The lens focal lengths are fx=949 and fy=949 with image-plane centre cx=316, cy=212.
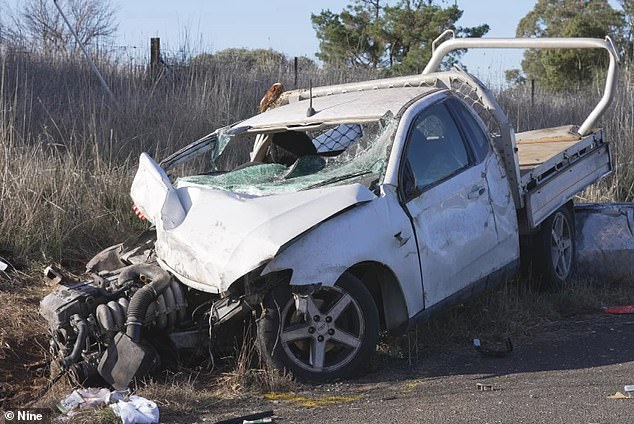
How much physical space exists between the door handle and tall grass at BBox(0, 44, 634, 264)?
421 centimetres

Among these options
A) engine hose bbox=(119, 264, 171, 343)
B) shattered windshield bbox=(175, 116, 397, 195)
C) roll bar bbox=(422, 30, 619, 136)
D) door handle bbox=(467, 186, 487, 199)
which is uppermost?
roll bar bbox=(422, 30, 619, 136)

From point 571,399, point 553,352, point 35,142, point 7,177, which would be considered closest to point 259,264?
point 571,399

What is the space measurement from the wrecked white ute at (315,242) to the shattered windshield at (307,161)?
0.7 inches

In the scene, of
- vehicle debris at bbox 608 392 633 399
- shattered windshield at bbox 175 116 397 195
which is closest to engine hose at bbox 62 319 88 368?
shattered windshield at bbox 175 116 397 195

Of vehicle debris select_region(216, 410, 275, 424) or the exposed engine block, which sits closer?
vehicle debris select_region(216, 410, 275, 424)

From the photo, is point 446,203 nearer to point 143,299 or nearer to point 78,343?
point 143,299

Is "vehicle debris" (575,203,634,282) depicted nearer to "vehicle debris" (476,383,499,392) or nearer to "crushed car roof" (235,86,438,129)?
"crushed car roof" (235,86,438,129)

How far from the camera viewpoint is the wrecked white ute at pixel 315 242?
561 cm

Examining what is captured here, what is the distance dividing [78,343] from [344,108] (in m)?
2.65

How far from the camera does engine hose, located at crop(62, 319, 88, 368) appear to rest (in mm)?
5719

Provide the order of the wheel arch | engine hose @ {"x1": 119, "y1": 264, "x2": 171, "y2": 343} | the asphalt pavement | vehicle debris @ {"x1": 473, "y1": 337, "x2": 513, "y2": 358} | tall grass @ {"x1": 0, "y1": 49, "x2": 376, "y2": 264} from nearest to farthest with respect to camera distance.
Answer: the asphalt pavement
engine hose @ {"x1": 119, "y1": 264, "x2": 171, "y2": 343}
the wheel arch
vehicle debris @ {"x1": 473, "y1": 337, "x2": 513, "y2": 358}
tall grass @ {"x1": 0, "y1": 49, "x2": 376, "y2": 264}

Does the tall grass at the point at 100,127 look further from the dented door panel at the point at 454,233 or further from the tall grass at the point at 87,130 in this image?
the dented door panel at the point at 454,233

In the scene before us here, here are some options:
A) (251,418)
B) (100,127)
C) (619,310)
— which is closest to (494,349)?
→ (619,310)

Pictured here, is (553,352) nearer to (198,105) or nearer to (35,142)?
(35,142)
